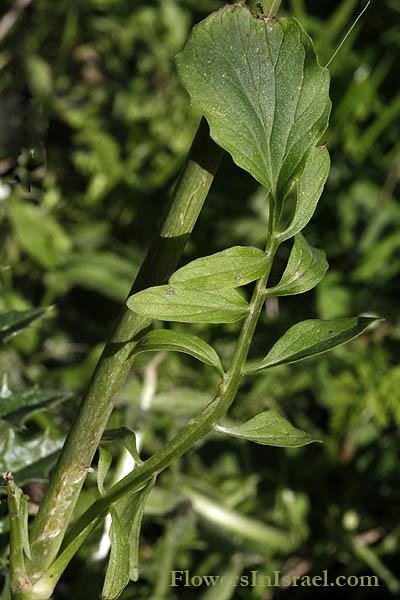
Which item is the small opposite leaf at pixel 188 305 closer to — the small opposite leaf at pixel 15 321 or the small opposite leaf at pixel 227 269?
the small opposite leaf at pixel 227 269

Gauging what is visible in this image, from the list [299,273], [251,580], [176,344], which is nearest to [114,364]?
[176,344]

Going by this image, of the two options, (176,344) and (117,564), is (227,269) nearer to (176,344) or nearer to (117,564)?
(176,344)

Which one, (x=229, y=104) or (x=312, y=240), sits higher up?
(x=229, y=104)

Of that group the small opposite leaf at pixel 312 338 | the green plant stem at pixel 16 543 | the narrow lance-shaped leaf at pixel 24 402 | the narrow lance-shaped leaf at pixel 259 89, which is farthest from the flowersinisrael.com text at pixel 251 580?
the narrow lance-shaped leaf at pixel 259 89

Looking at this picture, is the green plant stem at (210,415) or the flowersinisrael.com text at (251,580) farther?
the flowersinisrael.com text at (251,580)

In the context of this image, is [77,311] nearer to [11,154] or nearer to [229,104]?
[11,154]

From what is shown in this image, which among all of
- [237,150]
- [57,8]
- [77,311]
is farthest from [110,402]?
[57,8]

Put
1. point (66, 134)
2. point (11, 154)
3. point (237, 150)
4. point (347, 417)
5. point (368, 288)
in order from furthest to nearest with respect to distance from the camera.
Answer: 1. point (66, 134)
2. point (368, 288)
3. point (347, 417)
4. point (11, 154)
5. point (237, 150)
